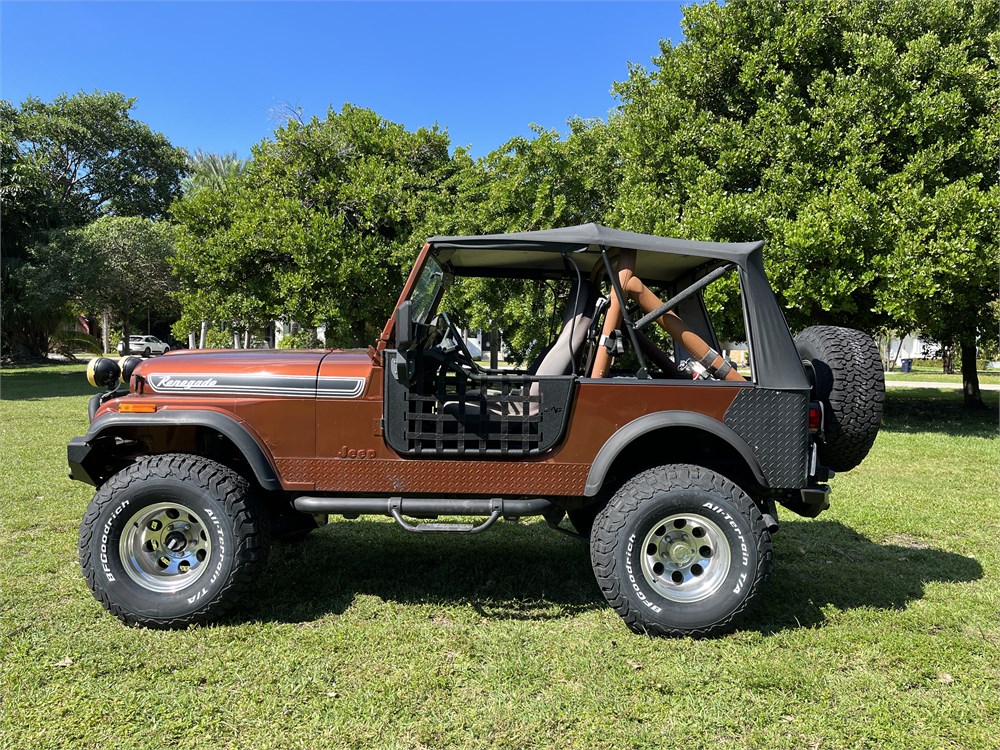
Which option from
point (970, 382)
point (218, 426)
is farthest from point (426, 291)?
point (970, 382)

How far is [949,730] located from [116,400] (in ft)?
14.5

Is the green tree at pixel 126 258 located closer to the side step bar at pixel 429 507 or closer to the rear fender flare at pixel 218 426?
the rear fender flare at pixel 218 426

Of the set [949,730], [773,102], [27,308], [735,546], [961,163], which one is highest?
[773,102]

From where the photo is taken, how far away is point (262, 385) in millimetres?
3600

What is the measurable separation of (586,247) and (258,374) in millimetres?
1999

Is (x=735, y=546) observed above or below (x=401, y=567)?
above

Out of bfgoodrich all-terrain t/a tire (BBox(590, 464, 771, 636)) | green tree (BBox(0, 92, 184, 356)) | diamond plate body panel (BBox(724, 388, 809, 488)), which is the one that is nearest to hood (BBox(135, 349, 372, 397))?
bfgoodrich all-terrain t/a tire (BBox(590, 464, 771, 636))

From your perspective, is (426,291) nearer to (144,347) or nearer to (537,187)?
(144,347)

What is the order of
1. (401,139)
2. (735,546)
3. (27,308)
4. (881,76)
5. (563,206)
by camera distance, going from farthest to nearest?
(27,308), (401,139), (563,206), (881,76), (735,546)

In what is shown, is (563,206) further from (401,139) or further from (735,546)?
(735,546)

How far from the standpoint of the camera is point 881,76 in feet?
35.2

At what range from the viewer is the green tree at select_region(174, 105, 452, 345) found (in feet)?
47.8

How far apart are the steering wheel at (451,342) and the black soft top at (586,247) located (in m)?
0.39

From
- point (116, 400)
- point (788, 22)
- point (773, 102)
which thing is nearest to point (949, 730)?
point (116, 400)
